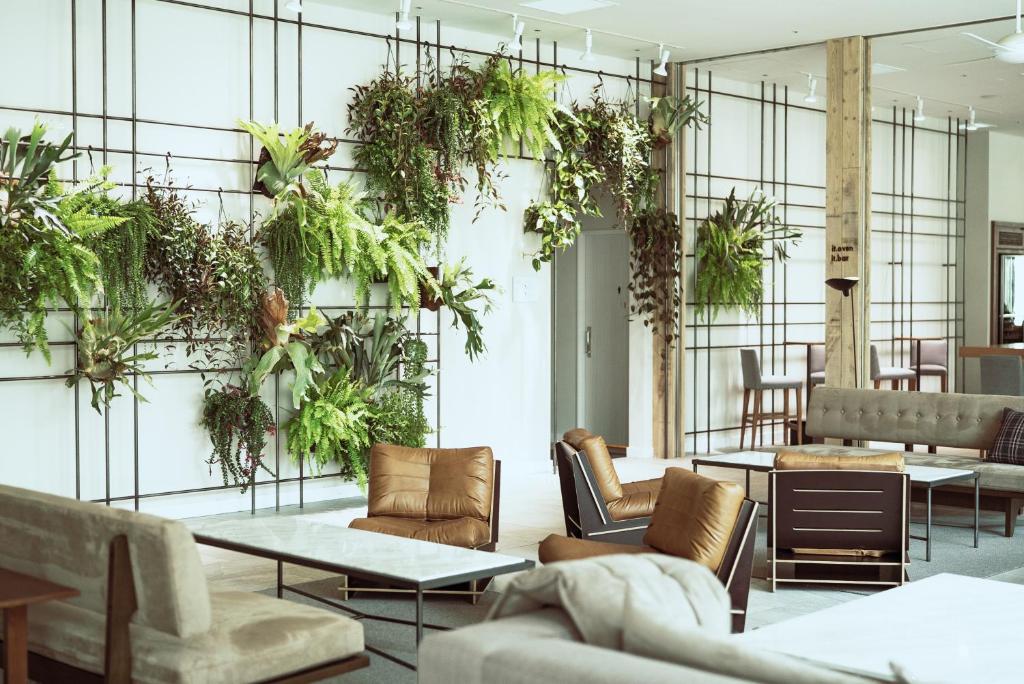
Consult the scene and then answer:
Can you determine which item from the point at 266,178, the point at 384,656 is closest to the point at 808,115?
the point at 266,178

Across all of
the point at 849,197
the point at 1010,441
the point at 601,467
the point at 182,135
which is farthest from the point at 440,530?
the point at 849,197

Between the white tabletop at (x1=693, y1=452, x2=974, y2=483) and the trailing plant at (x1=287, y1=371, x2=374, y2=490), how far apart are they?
2290 mm

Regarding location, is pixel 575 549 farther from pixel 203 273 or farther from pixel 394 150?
pixel 394 150

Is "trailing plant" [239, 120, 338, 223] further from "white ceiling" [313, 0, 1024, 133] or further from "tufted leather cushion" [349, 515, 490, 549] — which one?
"tufted leather cushion" [349, 515, 490, 549]

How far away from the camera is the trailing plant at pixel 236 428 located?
7633 millimetres

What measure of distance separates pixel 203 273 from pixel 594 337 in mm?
4921

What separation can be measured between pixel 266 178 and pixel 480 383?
2.55 meters

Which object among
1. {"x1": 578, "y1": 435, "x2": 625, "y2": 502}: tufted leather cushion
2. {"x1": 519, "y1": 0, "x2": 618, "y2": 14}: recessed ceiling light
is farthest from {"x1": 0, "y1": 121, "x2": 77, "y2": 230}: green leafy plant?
{"x1": 519, "y1": 0, "x2": 618, "y2": 14}: recessed ceiling light

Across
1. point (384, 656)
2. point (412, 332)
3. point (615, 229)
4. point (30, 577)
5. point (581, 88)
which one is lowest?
point (384, 656)

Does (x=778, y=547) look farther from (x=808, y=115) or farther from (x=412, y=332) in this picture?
(x=808, y=115)

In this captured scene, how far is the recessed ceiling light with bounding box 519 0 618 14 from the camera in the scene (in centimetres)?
845

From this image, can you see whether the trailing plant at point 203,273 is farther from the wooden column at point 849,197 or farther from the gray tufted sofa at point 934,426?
the wooden column at point 849,197

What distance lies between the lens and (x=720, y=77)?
439 inches

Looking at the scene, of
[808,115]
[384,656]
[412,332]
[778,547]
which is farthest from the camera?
[808,115]
